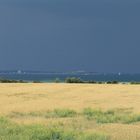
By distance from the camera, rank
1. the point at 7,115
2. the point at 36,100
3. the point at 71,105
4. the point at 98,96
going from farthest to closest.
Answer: the point at 98,96
the point at 36,100
the point at 71,105
the point at 7,115

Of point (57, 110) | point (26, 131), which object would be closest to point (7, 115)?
point (57, 110)

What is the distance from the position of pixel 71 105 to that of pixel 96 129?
9689 mm

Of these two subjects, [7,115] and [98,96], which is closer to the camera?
[7,115]

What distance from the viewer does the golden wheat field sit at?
20422 mm

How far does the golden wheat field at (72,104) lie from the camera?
67.0 ft

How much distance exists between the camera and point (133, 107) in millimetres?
28078

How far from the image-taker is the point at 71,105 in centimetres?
2958

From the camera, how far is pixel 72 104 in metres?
30.0

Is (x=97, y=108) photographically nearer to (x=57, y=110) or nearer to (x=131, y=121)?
(x=57, y=110)

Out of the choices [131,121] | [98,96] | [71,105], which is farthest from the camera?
[98,96]

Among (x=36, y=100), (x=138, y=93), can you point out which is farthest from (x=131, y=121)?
(x=138, y=93)

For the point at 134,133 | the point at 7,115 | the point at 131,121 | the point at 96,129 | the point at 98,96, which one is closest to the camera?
the point at 134,133

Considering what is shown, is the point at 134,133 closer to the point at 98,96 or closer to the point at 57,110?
the point at 57,110

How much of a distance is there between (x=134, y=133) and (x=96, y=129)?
1.83 meters
